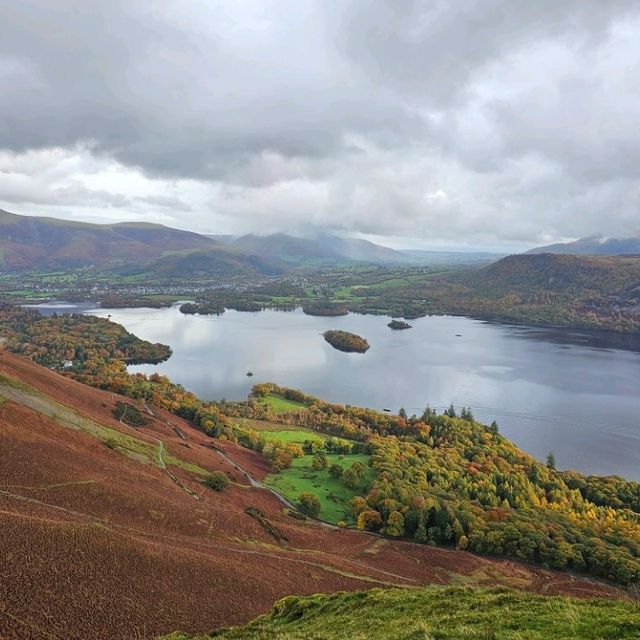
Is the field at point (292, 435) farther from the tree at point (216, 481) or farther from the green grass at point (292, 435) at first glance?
the tree at point (216, 481)

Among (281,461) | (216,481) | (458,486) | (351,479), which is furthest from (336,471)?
(216,481)

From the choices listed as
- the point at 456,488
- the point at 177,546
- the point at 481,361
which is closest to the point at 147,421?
the point at 177,546

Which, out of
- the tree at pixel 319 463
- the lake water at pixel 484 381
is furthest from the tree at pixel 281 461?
the lake water at pixel 484 381

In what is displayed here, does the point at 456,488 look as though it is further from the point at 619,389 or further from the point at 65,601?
the point at 619,389

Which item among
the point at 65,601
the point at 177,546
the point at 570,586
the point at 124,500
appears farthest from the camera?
the point at 570,586

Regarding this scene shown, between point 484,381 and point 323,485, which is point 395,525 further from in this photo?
point 484,381

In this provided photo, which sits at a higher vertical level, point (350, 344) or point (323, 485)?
point (350, 344)
